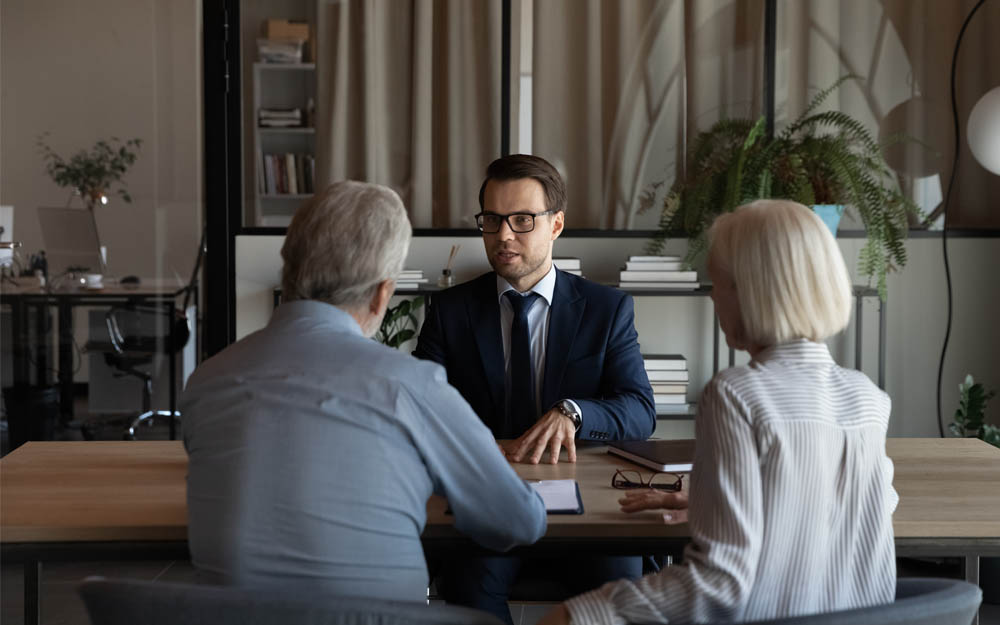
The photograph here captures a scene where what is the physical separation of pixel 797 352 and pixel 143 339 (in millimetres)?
3838

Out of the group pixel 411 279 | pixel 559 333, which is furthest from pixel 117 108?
pixel 559 333

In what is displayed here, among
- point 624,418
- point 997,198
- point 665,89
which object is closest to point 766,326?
point 624,418

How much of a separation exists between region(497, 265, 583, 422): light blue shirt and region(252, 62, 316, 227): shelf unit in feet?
7.41

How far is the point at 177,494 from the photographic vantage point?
2004 millimetres

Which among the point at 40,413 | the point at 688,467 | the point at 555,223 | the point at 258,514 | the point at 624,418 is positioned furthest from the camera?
the point at 40,413

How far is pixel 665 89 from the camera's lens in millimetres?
4852

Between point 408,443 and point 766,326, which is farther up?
point 766,326

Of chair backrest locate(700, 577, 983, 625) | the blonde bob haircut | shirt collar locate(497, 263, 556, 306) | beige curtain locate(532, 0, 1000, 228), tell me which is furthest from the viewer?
beige curtain locate(532, 0, 1000, 228)

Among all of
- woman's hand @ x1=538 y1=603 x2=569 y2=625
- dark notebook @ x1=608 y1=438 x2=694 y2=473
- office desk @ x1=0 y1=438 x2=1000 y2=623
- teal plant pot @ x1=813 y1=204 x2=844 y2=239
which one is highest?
teal plant pot @ x1=813 y1=204 x2=844 y2=239

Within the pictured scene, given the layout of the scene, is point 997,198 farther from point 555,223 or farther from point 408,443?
point 408,443

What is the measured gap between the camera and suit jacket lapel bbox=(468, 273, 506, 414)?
8.71 ft

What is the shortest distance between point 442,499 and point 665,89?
333 centimetres

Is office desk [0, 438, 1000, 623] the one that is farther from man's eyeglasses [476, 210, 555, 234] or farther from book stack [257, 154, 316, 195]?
book stack [257, 154, 316, 195]

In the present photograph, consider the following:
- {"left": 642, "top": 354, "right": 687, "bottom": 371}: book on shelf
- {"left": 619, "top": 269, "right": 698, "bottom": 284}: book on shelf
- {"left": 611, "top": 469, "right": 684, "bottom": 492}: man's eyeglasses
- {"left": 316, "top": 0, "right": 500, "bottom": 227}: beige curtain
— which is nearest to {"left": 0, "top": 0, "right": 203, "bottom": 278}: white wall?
{"left": 316, "top": 0, "right": 500, "bottom": 227}: beige curtain
